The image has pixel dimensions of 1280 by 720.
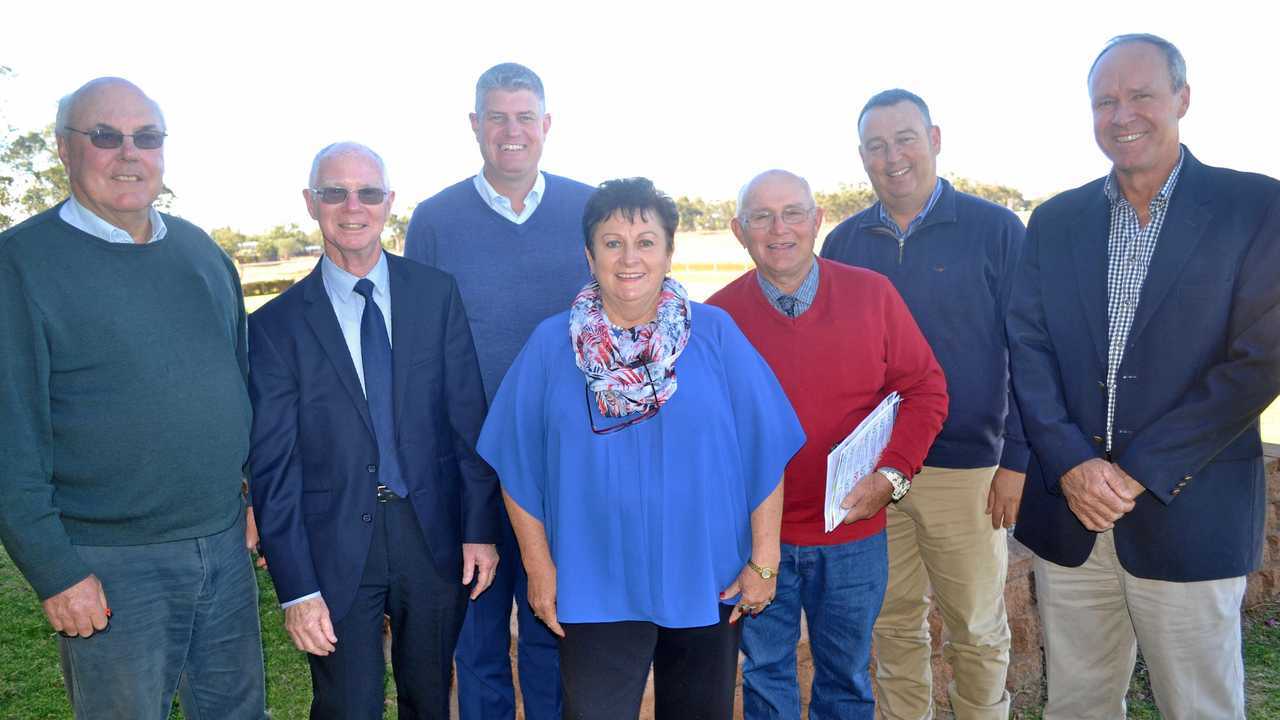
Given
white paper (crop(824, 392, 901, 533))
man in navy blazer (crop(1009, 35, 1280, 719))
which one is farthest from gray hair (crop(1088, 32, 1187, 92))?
white paper (crop(824, 392, 901, 533))

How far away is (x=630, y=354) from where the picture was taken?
2.59 m

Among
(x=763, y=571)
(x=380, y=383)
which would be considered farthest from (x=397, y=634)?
(x=763, y=571)

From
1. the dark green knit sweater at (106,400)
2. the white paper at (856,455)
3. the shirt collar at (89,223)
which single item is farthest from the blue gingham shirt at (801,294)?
the shirt collar at (89,223)

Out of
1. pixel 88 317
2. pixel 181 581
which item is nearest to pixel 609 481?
pixel 181 581

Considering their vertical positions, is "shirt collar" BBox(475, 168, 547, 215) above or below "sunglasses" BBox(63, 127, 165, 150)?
below

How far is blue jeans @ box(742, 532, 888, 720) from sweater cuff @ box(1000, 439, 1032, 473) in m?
0.83

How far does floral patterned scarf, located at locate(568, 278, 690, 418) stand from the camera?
2547mm

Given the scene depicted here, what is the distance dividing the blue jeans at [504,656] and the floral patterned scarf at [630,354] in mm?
1037

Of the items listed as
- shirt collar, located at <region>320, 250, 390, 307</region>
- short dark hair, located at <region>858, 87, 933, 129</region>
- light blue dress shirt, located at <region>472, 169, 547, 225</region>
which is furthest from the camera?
short dark hair, located at <region>858, 87, 933, 129</region>

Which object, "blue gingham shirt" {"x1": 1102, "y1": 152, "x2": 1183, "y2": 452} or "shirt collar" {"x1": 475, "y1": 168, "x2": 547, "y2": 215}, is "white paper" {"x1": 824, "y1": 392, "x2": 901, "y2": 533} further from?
"shirt collar" {"x1": 475, "y1": 168, "x2": 547, "y2": 215}

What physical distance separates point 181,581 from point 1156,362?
3394 mm

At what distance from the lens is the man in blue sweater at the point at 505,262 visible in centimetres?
352

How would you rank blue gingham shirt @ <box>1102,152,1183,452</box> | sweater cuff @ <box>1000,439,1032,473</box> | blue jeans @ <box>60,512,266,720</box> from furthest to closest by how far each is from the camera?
sweater cuff @ <box>1000,439,1032,473</box> < blue gingham shirt @ <box>1102,152,1183,452</box> < blue jeans @ <box>60,512,266,720</box>

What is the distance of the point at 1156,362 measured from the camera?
2.82m
